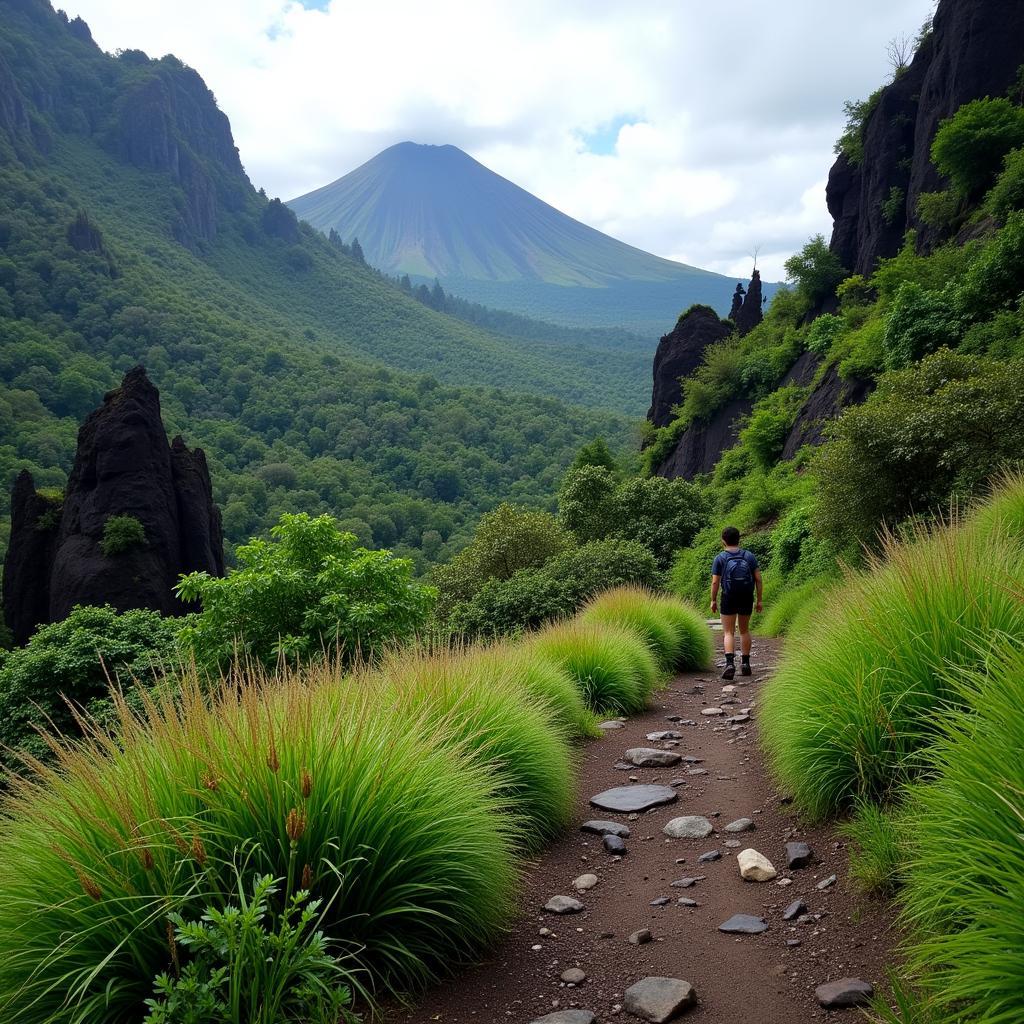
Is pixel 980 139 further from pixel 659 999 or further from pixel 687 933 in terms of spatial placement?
pixel 659 999

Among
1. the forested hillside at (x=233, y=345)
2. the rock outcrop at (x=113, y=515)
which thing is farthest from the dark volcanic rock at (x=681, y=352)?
the rock outcrop at (x=113, y=515)

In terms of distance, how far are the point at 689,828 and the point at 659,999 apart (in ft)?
6.44

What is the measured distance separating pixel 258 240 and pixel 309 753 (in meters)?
185

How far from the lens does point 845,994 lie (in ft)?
8.57

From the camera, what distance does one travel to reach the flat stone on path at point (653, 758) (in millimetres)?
6168

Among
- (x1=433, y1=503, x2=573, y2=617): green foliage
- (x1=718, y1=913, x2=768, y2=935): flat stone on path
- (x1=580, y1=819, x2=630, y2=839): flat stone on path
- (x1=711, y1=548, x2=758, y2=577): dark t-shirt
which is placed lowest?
(x1=433, y1=503, x2=573, y2=617): green foliage

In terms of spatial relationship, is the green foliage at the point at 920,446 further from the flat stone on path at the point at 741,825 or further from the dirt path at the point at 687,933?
the dirt path at the point at 687,933

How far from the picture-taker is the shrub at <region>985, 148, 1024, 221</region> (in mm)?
21812

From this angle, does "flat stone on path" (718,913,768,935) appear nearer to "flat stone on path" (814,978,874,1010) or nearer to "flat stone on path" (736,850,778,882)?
"flat stone on path" (736,850,778,882)

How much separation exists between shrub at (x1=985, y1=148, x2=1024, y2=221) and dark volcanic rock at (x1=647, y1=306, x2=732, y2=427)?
26439mm

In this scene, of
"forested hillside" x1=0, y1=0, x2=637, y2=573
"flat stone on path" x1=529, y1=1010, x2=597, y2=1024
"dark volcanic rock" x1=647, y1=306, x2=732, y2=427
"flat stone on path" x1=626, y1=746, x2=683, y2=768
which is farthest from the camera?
"forested hillside" x1=0, y1=0, x2=637, y2=573

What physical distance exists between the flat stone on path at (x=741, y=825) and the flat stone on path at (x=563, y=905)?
4.22ft

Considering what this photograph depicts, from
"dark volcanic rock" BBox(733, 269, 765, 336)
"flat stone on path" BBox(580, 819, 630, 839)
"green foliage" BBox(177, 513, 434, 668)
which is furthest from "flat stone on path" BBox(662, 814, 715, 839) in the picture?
"dark volcanic rock" BBox(733, 269, 765, 336)

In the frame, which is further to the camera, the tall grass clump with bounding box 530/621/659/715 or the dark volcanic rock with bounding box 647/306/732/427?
the dark volcanic rock with bounding box 647/306/732/427
